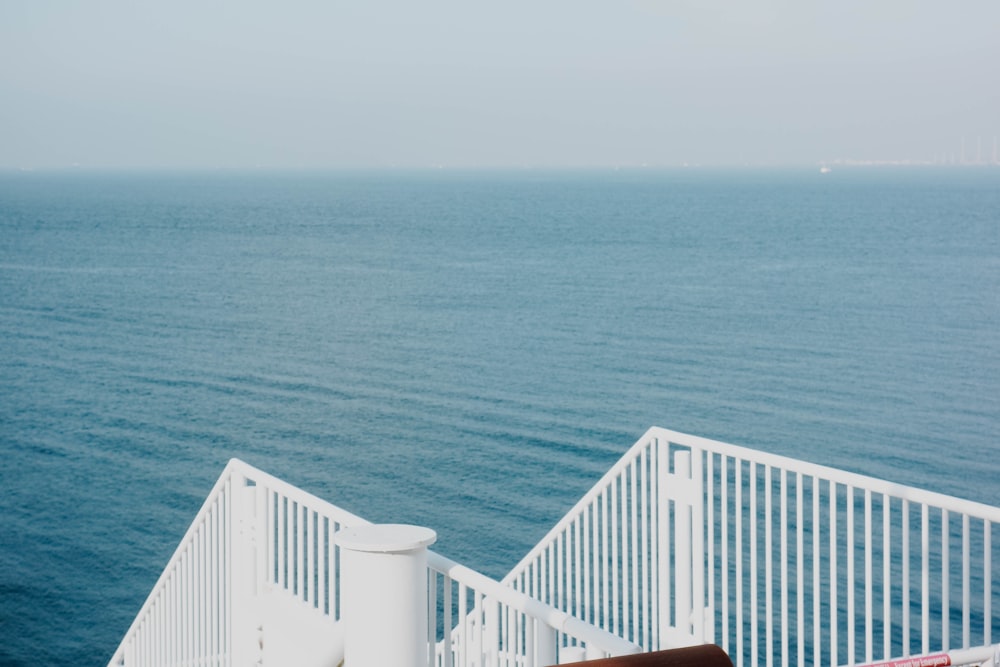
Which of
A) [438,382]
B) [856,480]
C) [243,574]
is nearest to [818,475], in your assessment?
[856,480]

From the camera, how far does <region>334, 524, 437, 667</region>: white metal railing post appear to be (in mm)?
3062

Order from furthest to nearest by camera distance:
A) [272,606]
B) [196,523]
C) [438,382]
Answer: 1. [438,382]
2. [196,523]
3. [272,606]

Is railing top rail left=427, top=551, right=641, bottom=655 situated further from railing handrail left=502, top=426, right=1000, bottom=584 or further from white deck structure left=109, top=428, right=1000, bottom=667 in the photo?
railing handrail left=502, top=426, right=1000, bottom=584

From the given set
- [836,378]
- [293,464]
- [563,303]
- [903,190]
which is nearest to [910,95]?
[903,190]

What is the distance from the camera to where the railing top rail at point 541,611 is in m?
3.02

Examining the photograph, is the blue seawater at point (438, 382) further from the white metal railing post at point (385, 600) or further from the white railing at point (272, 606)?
the white metal railing post at point (385, 600)

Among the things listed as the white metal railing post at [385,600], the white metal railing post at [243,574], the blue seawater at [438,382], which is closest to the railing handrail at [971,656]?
the white metal railing post at [385,600]

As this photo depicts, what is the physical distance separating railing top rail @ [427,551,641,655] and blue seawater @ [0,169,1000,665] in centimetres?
1779

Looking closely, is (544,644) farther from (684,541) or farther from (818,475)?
(684,541)

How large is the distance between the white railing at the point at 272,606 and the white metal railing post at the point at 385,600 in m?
0.40

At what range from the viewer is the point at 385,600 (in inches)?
122

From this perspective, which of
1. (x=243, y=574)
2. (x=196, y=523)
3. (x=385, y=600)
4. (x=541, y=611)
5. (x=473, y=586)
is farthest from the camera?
(x=196, y=523)

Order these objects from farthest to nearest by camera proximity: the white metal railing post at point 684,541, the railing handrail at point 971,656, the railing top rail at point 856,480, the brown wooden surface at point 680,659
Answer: the white metal railing post at point 684,541
the railing top rail at point 856,480
the railing handrail at point 971,656
the brown wooden surface at point 680,659

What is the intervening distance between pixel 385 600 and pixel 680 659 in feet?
3.53
